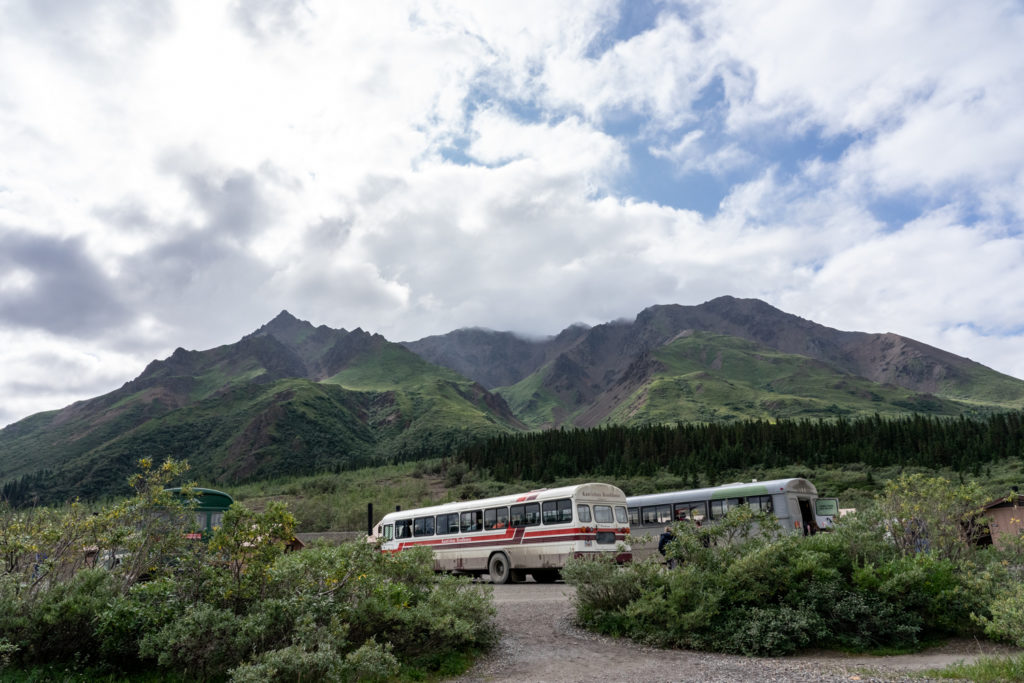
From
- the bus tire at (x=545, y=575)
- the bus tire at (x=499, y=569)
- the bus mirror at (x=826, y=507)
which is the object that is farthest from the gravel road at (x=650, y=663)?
the bus mirror at (x=826, y=507)

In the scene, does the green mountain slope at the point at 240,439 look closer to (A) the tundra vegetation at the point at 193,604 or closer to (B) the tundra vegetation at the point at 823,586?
(B) the tundra vegetation at the point at 823,586

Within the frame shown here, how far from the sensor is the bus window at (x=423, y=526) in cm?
2733

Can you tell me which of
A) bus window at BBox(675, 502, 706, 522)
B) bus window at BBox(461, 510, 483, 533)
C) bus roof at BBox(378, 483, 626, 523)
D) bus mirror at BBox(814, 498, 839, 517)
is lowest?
bus mirror at BBox(814, 498, 839, 517)

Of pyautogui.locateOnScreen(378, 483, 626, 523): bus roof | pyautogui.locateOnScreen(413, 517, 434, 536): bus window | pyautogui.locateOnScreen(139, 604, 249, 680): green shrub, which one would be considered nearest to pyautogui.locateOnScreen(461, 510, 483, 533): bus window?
pyautogui.locateOnScreen(378, 483, 626, 523): bus roof

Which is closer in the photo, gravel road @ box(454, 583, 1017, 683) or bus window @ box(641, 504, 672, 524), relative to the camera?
gravel road @ box(454, 583, 1017, 683)

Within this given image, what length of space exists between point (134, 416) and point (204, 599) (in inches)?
8416

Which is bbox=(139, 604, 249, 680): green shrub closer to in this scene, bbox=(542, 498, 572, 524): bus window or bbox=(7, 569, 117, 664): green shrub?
bbox=(7, 569, 117, 664): green shrub

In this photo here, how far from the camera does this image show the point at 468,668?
980 centimetres

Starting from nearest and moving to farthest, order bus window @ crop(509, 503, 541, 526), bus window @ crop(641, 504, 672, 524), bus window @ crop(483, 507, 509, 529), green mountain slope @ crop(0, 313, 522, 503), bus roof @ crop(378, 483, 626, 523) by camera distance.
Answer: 1. bus roof @ crop(378, 483, 626, 523)
2. bus window @ crop(509, 503, 541, 526)
3. bus window @ crop(483, 507, 509, 529)
4. bus window @ crop(641, 504, 672, 524)
5. green mountain slope @ crop(0, 313, 522, 503)

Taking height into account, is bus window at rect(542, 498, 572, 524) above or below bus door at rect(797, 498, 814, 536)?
above

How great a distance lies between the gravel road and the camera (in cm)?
893

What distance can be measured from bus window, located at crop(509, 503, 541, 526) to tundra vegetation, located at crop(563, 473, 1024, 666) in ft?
31.5

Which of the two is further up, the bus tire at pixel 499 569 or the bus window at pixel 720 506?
the bus window at pixel 720 506

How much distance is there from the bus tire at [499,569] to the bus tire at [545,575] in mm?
972
